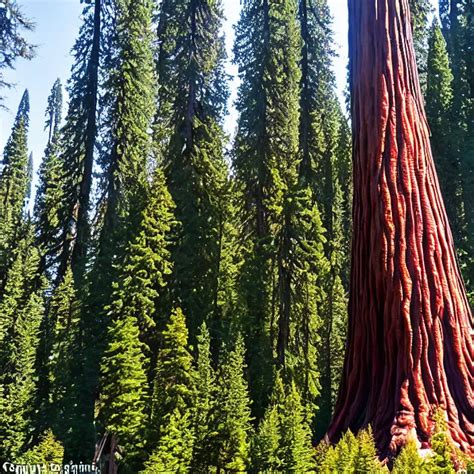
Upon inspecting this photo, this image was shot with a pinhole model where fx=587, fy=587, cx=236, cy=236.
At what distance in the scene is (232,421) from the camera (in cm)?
827

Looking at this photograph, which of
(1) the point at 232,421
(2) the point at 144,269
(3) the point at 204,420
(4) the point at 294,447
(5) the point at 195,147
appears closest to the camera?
(4) the point at 294,447

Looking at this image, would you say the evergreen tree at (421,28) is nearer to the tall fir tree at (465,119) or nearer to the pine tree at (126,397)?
the tall fir tree at (465,119)

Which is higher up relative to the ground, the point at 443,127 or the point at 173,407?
the point at 443,127

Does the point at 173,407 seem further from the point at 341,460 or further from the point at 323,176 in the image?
the point at 323,176

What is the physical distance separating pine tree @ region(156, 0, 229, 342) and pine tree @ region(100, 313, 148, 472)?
407 centimetres

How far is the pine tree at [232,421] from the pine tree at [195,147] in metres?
4.88

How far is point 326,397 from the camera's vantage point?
1645 centimetres

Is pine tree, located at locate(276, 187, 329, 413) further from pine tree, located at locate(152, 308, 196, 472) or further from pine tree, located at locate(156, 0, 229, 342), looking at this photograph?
pine tree, located at locate(152, 308, 196, 472)

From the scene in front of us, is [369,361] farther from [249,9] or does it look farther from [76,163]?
[249,9]

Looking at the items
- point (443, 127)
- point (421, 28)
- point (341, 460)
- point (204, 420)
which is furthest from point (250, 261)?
point (421, 28)

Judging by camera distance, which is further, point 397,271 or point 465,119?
point 465,119

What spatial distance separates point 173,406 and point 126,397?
0.73 m

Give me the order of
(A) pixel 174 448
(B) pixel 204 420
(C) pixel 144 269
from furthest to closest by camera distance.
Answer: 1. (C) pixel 144 269
2. (B) pixel 204 420
3. (A) pixel 174 448

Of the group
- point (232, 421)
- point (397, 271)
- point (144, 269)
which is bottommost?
point (232, 421)
